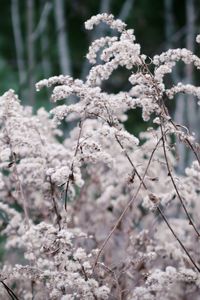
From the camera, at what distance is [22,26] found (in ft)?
34.5

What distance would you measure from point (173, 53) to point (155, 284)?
3.07ft

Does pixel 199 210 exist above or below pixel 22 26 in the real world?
below

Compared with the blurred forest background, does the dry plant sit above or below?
below

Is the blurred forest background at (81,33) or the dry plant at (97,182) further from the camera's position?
the blurred forest background at (81,33)

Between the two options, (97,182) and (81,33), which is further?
(81,33)

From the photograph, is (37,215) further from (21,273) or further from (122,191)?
(21,273)

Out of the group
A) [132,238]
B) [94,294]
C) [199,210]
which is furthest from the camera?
[199,210]

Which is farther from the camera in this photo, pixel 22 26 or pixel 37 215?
pixel 22 26

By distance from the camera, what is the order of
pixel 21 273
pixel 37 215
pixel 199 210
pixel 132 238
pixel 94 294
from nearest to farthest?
pixel 94 294 → pixel 21 273 → pixel 132 238 → pixel 37 215 → pixel 199 210

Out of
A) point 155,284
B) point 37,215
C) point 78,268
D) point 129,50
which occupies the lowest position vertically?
point 155,284

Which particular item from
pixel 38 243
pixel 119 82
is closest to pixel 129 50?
pixel 38 243

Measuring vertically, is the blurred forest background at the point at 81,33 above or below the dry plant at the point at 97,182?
above

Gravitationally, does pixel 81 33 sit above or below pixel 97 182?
above

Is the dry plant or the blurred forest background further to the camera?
the blurred forest background
